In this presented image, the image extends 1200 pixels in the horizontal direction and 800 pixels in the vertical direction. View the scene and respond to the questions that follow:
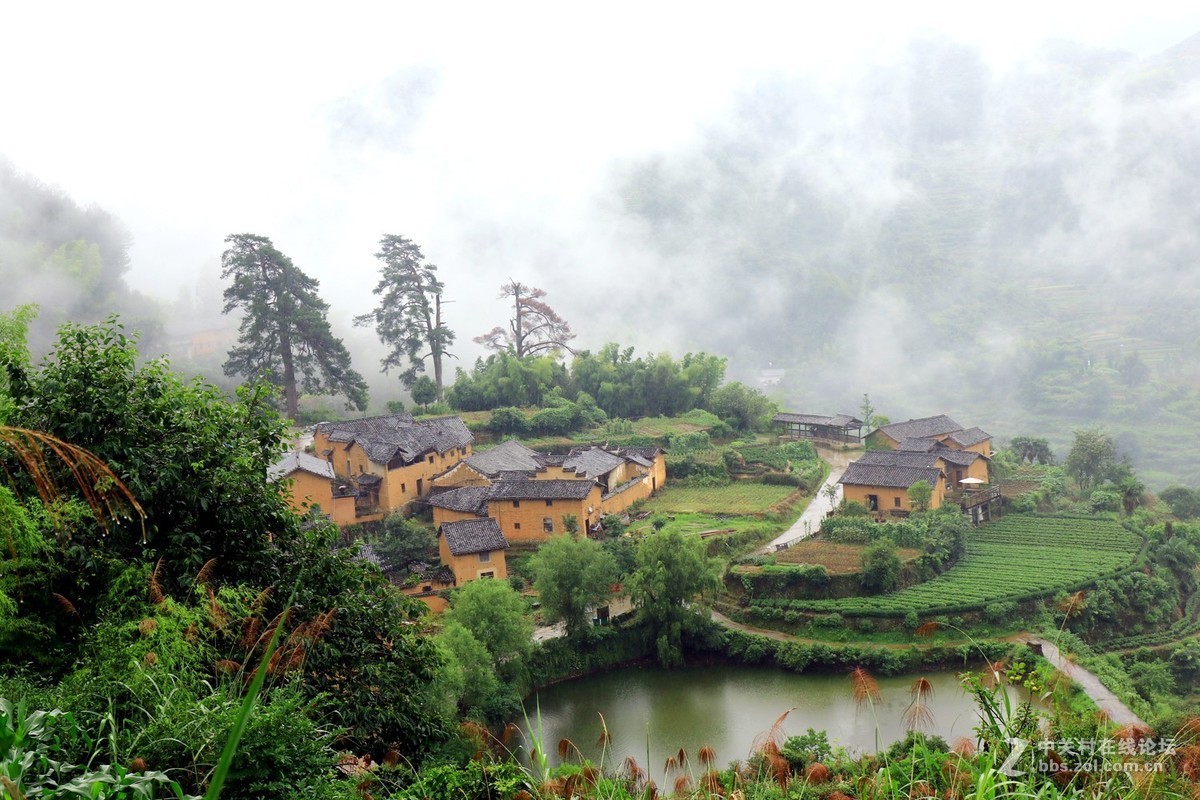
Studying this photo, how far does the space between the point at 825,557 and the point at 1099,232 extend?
167 ft

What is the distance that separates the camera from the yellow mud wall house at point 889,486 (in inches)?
765

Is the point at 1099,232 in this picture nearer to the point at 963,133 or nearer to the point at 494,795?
the point at 963,133

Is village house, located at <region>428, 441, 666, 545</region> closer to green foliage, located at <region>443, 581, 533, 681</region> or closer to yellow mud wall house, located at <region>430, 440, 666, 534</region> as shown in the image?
yellow mud wall house, located at <region>430, 440, 666, 534</region>

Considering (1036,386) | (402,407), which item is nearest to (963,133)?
(1036,386)

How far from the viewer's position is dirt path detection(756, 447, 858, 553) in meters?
18.2

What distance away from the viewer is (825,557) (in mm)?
16750

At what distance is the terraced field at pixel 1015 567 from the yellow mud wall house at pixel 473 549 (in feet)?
14.3

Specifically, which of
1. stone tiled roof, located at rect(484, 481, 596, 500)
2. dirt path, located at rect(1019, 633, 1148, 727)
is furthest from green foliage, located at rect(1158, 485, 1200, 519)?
stone tiled roof, located at rect(484, 481, 596, 500)

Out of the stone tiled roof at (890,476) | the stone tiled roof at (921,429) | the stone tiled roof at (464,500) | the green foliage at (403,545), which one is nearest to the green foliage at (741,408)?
the stone tiled roof at (921,429)

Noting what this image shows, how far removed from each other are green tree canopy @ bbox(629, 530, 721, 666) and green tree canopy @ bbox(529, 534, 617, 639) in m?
0.63

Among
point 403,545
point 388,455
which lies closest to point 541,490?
point 403,545

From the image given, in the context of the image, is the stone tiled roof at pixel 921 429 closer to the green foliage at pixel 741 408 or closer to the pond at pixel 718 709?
the green foliage at pixel 741 408

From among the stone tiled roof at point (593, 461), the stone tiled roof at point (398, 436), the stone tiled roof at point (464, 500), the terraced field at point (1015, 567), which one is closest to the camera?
the terraced field at point (1015, 567)

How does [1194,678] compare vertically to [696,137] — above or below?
below
